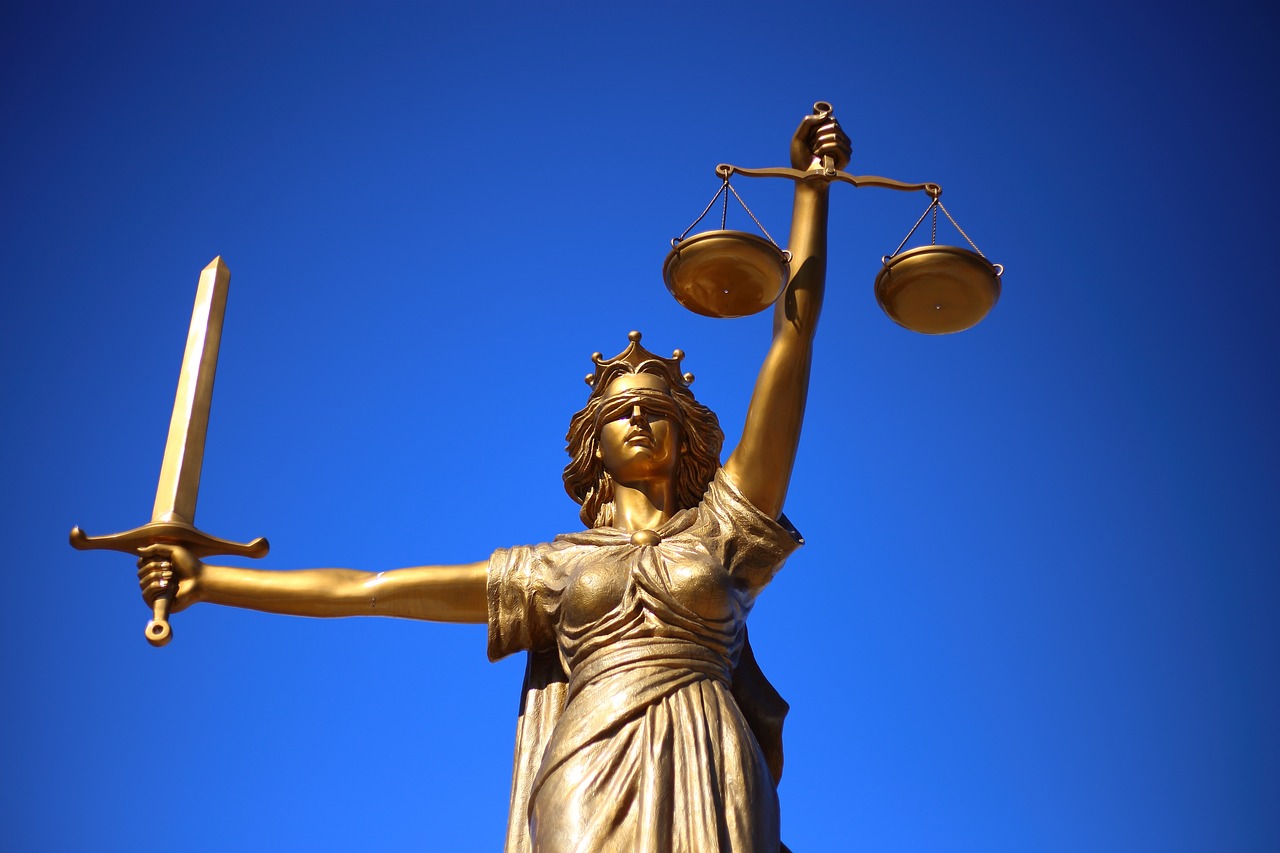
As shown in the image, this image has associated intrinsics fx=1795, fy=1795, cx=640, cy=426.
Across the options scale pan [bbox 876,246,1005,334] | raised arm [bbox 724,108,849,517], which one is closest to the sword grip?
raised arm [bbox 724,108,849,517]

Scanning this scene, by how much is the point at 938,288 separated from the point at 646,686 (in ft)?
8.04

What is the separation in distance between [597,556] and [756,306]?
4.73ft

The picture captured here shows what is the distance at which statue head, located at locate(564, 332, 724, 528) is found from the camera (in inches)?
372

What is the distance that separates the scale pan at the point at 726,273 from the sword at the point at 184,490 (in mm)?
2288

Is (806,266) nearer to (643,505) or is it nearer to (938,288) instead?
(938,288)

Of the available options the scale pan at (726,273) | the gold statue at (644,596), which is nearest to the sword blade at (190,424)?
the gold statue at (644,596)

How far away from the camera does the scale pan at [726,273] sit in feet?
28.1

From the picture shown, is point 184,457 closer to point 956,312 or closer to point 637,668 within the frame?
point 637,668

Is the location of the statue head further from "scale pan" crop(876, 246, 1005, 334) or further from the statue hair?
"scale pan" crop(876, 246, 1005, 334)

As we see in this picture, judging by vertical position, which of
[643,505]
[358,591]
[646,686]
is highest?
[643,505]

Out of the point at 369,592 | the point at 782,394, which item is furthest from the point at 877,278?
the point at 369,592

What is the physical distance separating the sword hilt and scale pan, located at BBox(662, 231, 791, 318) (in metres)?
2.34

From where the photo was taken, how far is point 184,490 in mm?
8414

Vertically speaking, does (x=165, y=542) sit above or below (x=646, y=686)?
above
